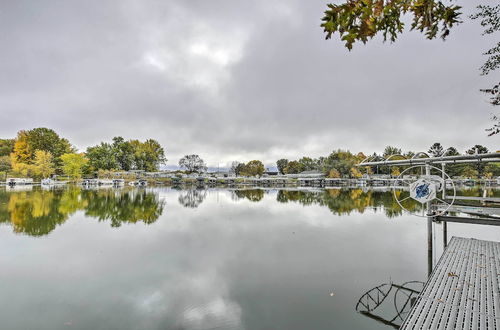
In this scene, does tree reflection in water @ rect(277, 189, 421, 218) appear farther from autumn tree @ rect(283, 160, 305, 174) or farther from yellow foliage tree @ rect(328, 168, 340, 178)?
autumn tree @ rect(283, 160, 305, 174)

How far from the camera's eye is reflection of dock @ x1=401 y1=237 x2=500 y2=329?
2916 millimetres

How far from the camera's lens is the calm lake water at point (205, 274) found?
4148 millimetres

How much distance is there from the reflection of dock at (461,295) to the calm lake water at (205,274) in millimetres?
767

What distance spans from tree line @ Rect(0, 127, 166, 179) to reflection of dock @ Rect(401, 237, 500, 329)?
215ft

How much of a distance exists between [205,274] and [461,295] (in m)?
4.80

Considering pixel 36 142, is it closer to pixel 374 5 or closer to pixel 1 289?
pixel 1 289

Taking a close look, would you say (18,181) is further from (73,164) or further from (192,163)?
(192,163)

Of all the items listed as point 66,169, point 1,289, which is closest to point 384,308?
point 1,289

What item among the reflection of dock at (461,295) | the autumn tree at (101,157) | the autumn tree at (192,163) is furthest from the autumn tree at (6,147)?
the reflection of dock at (461,295)

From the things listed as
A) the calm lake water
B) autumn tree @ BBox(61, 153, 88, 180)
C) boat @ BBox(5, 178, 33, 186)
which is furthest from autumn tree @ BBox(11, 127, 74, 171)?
the calm lake water

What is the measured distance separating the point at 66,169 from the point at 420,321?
67.2m

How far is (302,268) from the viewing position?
6.36 metres

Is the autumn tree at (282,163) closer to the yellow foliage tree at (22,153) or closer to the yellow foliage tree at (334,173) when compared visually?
the yellow foliage tree at (334,173)

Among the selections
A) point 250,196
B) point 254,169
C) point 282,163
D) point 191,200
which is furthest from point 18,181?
point 282,163
